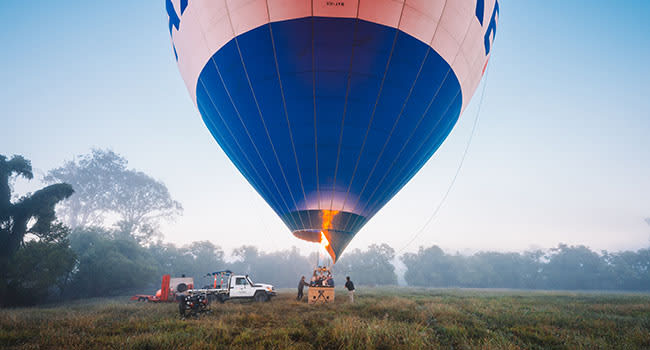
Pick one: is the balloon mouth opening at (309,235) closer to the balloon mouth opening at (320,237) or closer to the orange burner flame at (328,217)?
the balloon mouth opening at (320,237)

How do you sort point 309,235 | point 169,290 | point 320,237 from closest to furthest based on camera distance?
point 320,237 < point 309,235 < point 169,290

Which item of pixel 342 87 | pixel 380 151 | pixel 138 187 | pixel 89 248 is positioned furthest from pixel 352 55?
pixel 138 187

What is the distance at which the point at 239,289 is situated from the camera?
14891 mm

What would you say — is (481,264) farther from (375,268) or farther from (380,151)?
(380,151)

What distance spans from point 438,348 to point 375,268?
68.0m

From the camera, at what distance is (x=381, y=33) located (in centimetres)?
831

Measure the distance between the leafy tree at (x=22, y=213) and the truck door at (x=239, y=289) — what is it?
1144cm

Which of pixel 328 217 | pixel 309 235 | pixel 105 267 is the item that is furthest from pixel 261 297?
pixel 105 267

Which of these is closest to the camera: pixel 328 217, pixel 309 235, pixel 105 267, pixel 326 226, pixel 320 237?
pixel 328 217

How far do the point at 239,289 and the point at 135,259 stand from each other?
72.9 ft

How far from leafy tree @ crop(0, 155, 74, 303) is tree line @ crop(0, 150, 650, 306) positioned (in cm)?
5

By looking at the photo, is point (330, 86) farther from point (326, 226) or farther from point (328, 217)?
point (326, 226)

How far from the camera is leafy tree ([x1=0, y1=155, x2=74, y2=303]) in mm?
16688

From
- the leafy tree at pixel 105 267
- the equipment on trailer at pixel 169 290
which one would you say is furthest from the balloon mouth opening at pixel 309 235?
the leafy tree at pixel 105 267
